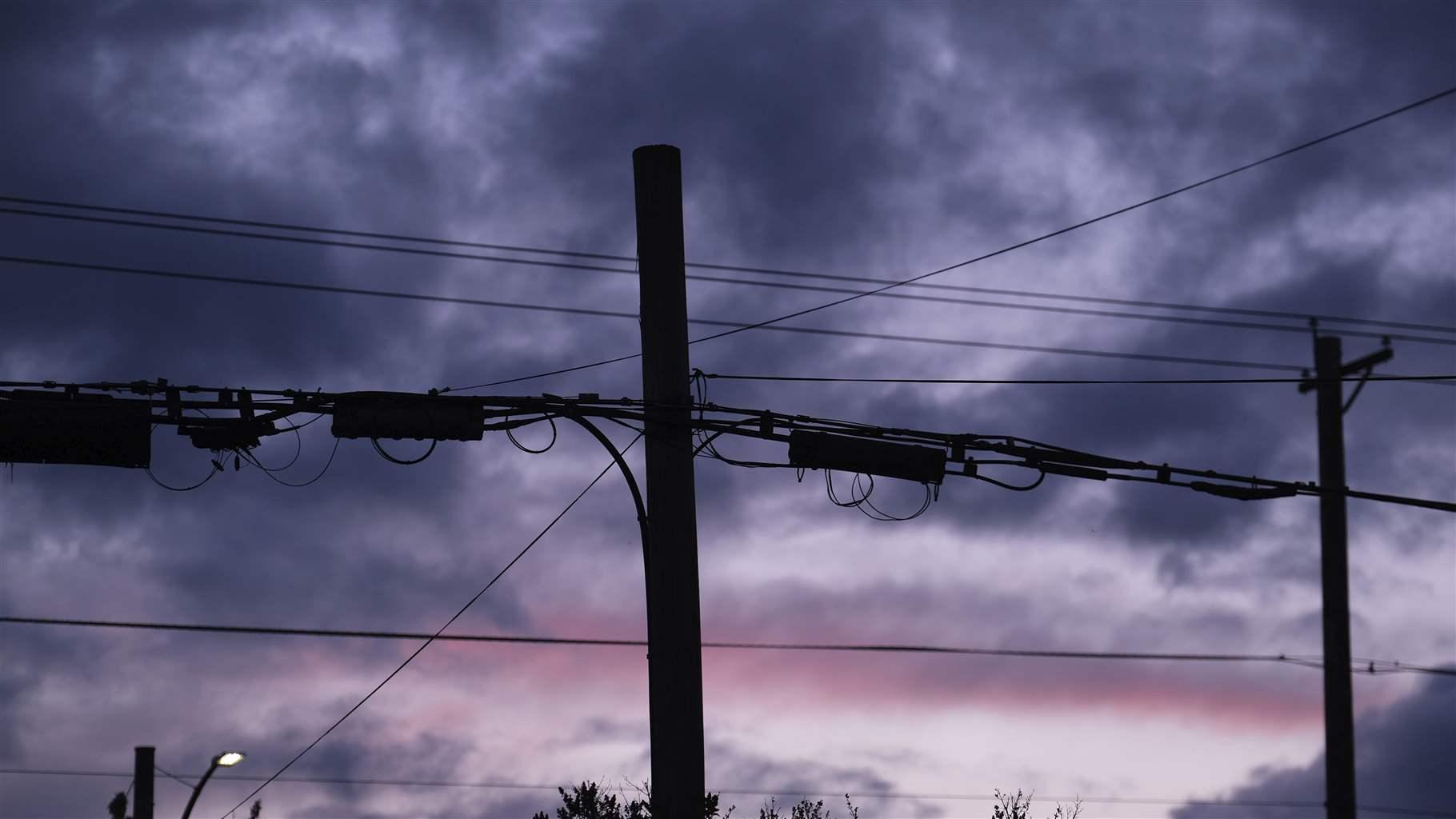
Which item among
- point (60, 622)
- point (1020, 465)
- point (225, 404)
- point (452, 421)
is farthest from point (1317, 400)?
point (60, 622)

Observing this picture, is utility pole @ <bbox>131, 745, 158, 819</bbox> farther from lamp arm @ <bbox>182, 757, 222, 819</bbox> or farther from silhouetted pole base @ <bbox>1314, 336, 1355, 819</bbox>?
silhouetted pole base @ <bbox>1314, 336, 1355, 819</bbox>

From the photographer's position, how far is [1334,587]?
21.0m

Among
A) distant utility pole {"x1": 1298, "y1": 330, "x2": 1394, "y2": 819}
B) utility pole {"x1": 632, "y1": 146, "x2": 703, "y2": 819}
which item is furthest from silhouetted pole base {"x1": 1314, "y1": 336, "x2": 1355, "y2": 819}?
utility pole {"x1": 632, "y1": 146, "x2": 703, "y2": 819}

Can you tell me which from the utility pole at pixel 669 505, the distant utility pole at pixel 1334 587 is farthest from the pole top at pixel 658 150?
the distant utility pole at pixel 1334 587

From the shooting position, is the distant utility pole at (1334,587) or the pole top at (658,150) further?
the distant utility pole at (1334,587)

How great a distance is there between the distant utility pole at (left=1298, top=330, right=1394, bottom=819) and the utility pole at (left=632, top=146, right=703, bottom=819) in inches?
345

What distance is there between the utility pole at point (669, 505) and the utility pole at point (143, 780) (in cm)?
1058

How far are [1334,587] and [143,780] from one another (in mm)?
16909

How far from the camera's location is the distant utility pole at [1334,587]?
20219 millimetres

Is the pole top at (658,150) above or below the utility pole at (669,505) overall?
above

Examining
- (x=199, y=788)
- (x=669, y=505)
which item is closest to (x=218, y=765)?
(x=199, y=788)

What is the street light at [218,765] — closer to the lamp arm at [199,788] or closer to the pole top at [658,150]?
the lamp arm at [199,788]

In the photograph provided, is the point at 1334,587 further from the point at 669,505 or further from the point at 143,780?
the point at 143,780

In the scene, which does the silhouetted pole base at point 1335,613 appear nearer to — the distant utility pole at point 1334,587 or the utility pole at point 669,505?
the distant utility pole at point 1334,587
